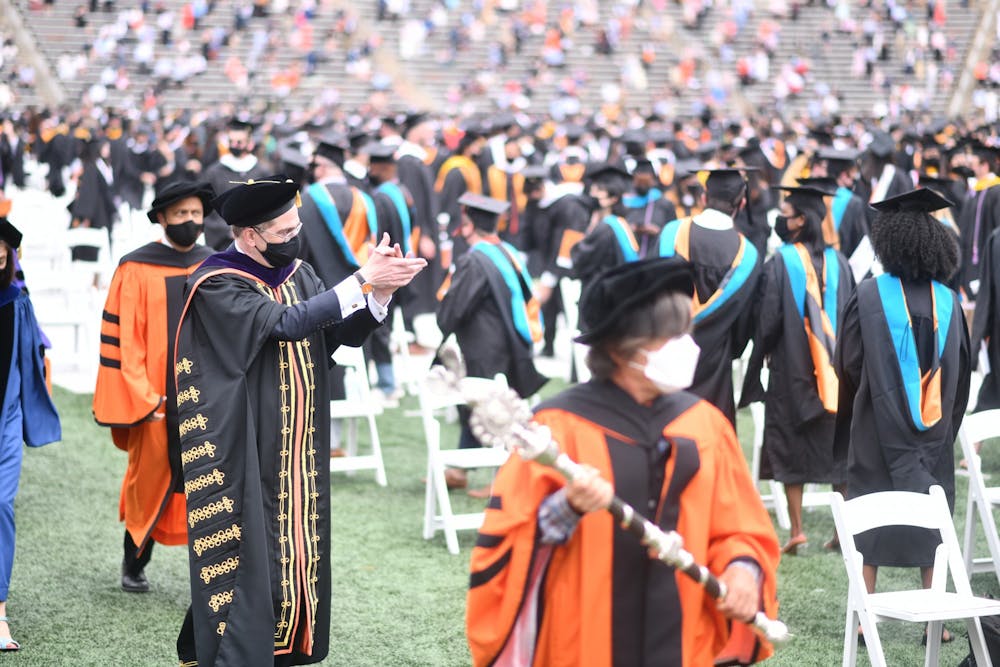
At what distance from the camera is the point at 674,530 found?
2.93 metres

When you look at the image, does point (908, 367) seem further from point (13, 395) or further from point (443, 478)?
point (13, 395)

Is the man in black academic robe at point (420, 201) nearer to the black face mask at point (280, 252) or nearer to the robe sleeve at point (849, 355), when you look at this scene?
the robe sleeve at point (849, 355)

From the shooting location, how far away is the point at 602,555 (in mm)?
2871

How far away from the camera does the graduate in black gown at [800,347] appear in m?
6.68

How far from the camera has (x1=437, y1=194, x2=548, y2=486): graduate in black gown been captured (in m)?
7.66

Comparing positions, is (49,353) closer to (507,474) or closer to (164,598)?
(164,598)

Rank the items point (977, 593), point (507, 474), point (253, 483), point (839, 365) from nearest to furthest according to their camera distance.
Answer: point (507, 474)
point (253, 483)
point (839, 365)
point (977, 593)

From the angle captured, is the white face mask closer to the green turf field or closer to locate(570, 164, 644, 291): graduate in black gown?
the green turf field

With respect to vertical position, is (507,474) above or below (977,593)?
above

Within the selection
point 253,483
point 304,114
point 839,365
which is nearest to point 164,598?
point 253,483

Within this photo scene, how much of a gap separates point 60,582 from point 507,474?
12.7 feet

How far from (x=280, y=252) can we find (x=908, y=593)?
8.49 ft

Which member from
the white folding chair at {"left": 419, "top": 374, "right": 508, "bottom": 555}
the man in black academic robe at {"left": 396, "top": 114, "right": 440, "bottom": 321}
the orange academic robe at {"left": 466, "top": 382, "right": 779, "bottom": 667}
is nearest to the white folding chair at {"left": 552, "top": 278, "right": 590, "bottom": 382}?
the man in black academic robe at {"left": 396, "top": 114, "right": 440, "bottom": 321}

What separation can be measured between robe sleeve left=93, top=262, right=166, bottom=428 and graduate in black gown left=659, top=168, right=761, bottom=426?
2.70 meters
